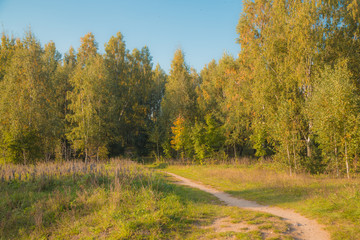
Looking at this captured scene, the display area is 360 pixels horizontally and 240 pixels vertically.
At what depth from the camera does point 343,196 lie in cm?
873

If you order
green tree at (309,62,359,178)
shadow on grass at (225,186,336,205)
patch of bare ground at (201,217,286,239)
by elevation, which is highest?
green tree at (309,62,359,178)

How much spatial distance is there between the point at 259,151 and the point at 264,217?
17891 millimetres

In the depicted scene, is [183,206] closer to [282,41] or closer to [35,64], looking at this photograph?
[282,41]

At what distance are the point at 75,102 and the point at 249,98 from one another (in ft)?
70.6

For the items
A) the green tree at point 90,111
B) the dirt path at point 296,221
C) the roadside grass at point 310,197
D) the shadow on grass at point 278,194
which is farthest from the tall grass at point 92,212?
the green tree at point 90,111

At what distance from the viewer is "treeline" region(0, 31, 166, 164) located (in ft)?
72.2

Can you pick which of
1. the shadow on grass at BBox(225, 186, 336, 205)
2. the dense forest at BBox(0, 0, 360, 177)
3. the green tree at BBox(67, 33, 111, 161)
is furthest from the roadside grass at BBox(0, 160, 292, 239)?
the green tree at BBox(67, 33, 111, 161)

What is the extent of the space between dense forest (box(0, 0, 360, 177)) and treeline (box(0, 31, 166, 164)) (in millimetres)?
129

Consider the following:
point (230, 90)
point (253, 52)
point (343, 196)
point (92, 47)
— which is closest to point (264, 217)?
point (343, 196)

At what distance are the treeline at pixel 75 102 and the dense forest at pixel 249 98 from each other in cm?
13

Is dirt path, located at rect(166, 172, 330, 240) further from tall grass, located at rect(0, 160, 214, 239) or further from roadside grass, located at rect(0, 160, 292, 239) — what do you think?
tall grass, located at rect(0, 160, 214, 239)

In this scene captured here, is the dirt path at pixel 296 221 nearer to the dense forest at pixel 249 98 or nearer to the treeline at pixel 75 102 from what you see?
the dense forest at pixel 249 98

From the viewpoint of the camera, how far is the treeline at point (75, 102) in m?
22.0

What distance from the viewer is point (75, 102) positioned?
28750 millimetres
